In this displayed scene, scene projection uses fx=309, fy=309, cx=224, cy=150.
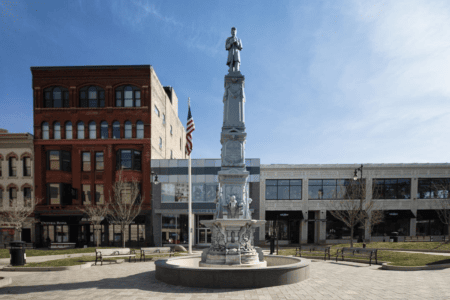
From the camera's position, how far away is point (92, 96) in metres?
33.4

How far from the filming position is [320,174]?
35.4m

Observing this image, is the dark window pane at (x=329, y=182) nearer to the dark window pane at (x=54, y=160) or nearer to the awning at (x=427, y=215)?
the awning at (x=427, y=215)

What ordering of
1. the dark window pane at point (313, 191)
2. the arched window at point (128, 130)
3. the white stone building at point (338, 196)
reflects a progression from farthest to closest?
the dark window pane at point (313, 191) < the white stone building at point (338, 196) < the arched window at point (128, 130)

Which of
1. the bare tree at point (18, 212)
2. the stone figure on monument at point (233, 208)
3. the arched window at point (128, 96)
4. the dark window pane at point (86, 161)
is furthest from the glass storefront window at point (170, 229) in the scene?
the stone figure on monument at point (233, 208)

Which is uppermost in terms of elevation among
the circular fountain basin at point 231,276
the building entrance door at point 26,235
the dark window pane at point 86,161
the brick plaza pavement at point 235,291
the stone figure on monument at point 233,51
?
the stone figure on monument at point 233,51

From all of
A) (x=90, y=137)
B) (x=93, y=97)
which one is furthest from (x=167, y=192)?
(x=93, y=97)

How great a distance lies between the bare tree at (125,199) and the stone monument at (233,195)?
60.2 ft

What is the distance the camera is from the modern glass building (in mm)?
32781

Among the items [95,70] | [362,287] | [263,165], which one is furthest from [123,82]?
[362,287]

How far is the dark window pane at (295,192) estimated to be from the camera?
35.4m

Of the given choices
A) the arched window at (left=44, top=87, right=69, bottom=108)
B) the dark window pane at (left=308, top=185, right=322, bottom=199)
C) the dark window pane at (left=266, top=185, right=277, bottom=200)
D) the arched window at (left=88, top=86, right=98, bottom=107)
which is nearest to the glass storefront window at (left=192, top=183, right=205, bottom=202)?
the dark window pane at (left=266, top=185, right=277, bottom=200)

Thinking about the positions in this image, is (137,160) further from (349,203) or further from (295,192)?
(349,203)

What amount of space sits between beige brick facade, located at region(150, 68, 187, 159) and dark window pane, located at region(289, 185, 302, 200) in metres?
16.0

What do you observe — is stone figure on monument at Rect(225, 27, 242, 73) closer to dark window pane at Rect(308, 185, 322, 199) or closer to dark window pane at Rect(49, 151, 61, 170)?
dark window pane at Rect(308, 185, 322, 199)
